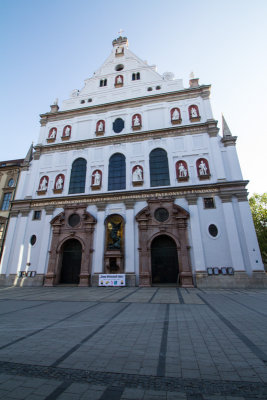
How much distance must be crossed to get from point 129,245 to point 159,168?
787 centimetres

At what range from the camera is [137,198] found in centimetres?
1816

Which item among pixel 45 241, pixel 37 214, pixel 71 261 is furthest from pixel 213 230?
pixel 37 214

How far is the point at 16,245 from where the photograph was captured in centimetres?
1903

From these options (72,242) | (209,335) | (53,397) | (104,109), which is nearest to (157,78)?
(104,109)

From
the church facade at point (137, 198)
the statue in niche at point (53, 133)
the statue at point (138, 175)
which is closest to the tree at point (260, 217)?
the church facade at point (137, 198)

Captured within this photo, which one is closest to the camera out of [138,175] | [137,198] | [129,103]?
[137,198]

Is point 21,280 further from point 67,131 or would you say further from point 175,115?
point 175,115

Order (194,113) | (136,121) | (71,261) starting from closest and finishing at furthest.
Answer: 1. (71,261)
2. (194,113)
3. (136,121)

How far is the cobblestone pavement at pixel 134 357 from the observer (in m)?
2.60

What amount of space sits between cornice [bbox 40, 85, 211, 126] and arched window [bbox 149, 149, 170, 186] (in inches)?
265

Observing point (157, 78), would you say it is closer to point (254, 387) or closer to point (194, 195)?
point (194, 195)

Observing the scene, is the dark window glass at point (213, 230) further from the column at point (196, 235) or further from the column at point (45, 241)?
the column at point (45, 241)

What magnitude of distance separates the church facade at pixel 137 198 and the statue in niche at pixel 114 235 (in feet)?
0.29

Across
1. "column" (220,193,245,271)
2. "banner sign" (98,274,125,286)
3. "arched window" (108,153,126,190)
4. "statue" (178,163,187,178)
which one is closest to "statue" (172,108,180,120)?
"statue" (178,163,187,178)
